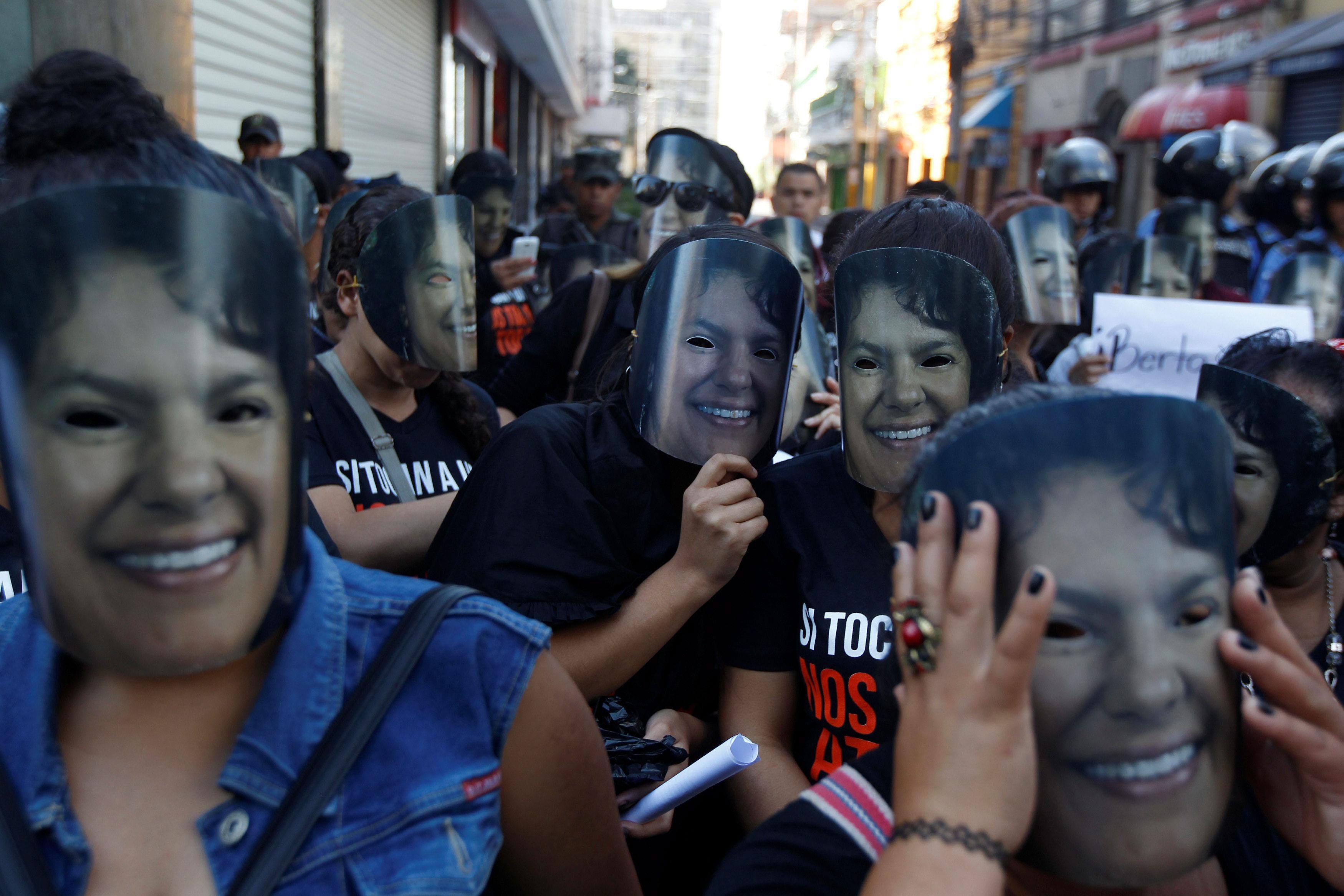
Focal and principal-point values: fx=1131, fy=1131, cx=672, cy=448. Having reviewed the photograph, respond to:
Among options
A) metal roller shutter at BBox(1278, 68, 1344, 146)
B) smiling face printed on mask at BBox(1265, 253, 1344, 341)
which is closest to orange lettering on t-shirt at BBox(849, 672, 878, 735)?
smiling face printed on mask at BBox(1265, 253, 1344, 341)

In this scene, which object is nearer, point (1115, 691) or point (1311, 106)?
point (1115, 691)

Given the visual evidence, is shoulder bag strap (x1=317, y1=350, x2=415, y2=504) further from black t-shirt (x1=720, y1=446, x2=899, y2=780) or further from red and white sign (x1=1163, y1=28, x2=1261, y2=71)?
red and white sign (x1=1163, y1=28, x2=1261, y2=71)

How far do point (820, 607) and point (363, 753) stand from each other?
94cm

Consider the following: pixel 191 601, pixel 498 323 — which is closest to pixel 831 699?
pixel 191 601

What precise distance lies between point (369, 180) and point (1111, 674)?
5128 millimetres

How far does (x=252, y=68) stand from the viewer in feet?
24.3

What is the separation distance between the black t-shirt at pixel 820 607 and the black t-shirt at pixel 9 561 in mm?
1197

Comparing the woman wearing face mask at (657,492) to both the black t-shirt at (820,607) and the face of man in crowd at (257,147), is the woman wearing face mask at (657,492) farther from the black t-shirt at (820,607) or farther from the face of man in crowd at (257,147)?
the face of man in crowd at (257,147)

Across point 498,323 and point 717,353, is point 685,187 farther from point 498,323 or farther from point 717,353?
point 717,353

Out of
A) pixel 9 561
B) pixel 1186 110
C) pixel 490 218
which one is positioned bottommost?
pixel 9 561

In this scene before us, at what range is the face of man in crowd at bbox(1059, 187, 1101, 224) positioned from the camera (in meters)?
6.94

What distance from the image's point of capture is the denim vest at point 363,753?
1193 mm

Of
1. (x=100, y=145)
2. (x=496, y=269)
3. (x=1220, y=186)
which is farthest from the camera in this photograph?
(x=1220, y=186)

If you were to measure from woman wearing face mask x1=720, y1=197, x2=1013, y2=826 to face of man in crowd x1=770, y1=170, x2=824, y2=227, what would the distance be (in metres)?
4.41
